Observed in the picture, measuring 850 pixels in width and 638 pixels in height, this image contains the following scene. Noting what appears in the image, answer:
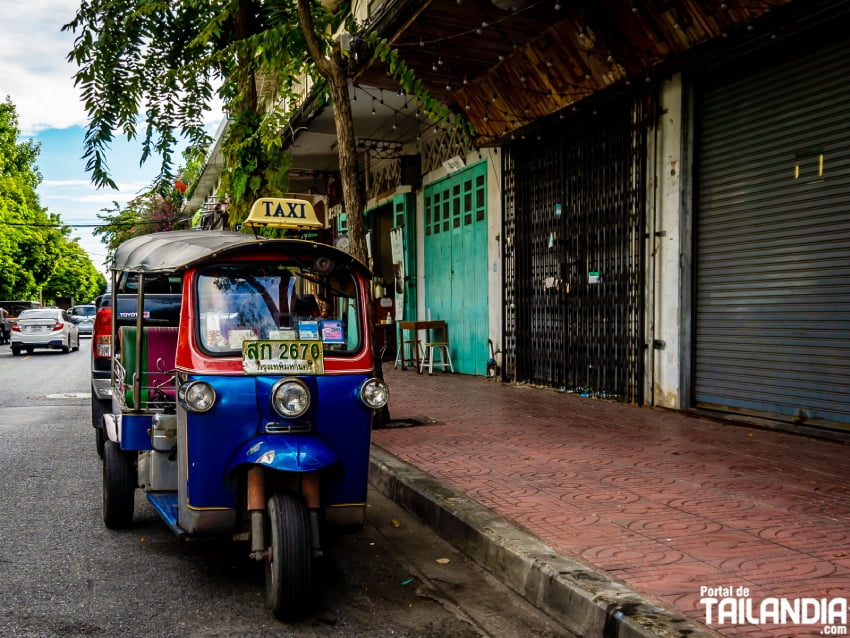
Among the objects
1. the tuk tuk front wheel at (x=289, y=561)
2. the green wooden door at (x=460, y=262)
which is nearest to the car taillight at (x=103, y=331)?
the tuk tuk front wheel at (x=289, y=561)

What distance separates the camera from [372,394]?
12.9 ft

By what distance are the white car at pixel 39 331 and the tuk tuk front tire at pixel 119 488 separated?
873 inches

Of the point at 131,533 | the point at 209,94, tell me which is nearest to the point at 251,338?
the point at 131,533

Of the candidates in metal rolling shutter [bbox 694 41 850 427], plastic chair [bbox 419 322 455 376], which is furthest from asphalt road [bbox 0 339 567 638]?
plastic chair [bbox 419 322 455 376]

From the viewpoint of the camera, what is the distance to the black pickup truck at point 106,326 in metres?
6.23

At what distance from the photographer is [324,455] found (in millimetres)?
3664

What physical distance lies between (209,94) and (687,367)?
29.3 ft

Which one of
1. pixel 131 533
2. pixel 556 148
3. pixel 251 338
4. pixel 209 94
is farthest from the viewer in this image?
pixel 209 94

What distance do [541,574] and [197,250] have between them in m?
2.66

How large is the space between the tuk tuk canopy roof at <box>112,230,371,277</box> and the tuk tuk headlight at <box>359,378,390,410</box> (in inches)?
26.5

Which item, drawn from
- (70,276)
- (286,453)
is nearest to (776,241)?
(286,453)

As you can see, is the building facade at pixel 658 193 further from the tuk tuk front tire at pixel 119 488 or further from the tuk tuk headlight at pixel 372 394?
the tuk tuk front tire at pixel 119 488

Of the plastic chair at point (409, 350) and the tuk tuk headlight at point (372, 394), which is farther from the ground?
the tuk tuk headlight at point (372, 394)

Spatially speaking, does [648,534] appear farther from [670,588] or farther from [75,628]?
[75,628]
